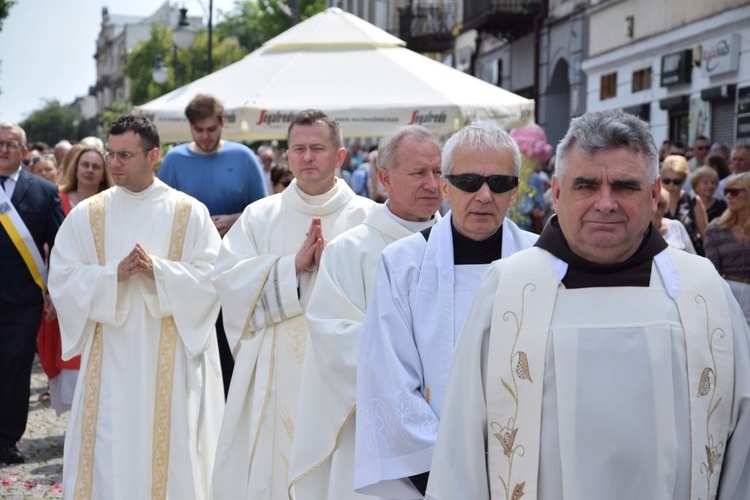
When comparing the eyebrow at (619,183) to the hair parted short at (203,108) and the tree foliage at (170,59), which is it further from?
the tree foliage at (170,59)

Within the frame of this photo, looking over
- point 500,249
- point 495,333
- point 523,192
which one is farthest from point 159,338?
point 523,192

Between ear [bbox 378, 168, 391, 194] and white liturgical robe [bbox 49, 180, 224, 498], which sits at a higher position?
ear [bbox 378, 168, 391, 194]

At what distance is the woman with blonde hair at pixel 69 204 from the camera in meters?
9.42

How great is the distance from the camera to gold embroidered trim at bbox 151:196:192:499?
22.1ft

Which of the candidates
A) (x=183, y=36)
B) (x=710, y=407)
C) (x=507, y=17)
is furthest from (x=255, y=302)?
(x=507, y=17)

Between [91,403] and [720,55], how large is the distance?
12.7 metres

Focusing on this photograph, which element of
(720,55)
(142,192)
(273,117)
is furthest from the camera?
(720,55)

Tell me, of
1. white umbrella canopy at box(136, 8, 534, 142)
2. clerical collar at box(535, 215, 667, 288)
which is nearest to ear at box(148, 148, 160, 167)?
white umbrella canopy at box(136, 8, 534, 142)

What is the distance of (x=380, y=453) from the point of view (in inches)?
165

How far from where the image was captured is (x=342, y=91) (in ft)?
33.6

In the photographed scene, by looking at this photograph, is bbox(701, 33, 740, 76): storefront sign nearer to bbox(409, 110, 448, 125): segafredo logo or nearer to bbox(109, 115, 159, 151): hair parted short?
bbox(409, 110, 448, 125): segafredo logo

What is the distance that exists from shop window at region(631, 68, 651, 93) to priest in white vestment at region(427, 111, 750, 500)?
57.3ft

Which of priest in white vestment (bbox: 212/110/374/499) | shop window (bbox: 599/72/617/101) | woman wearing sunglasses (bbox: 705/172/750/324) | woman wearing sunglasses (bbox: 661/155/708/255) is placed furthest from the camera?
shop window (bbox: 599/72/617/101)

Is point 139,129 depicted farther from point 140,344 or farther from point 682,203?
point 682,203
